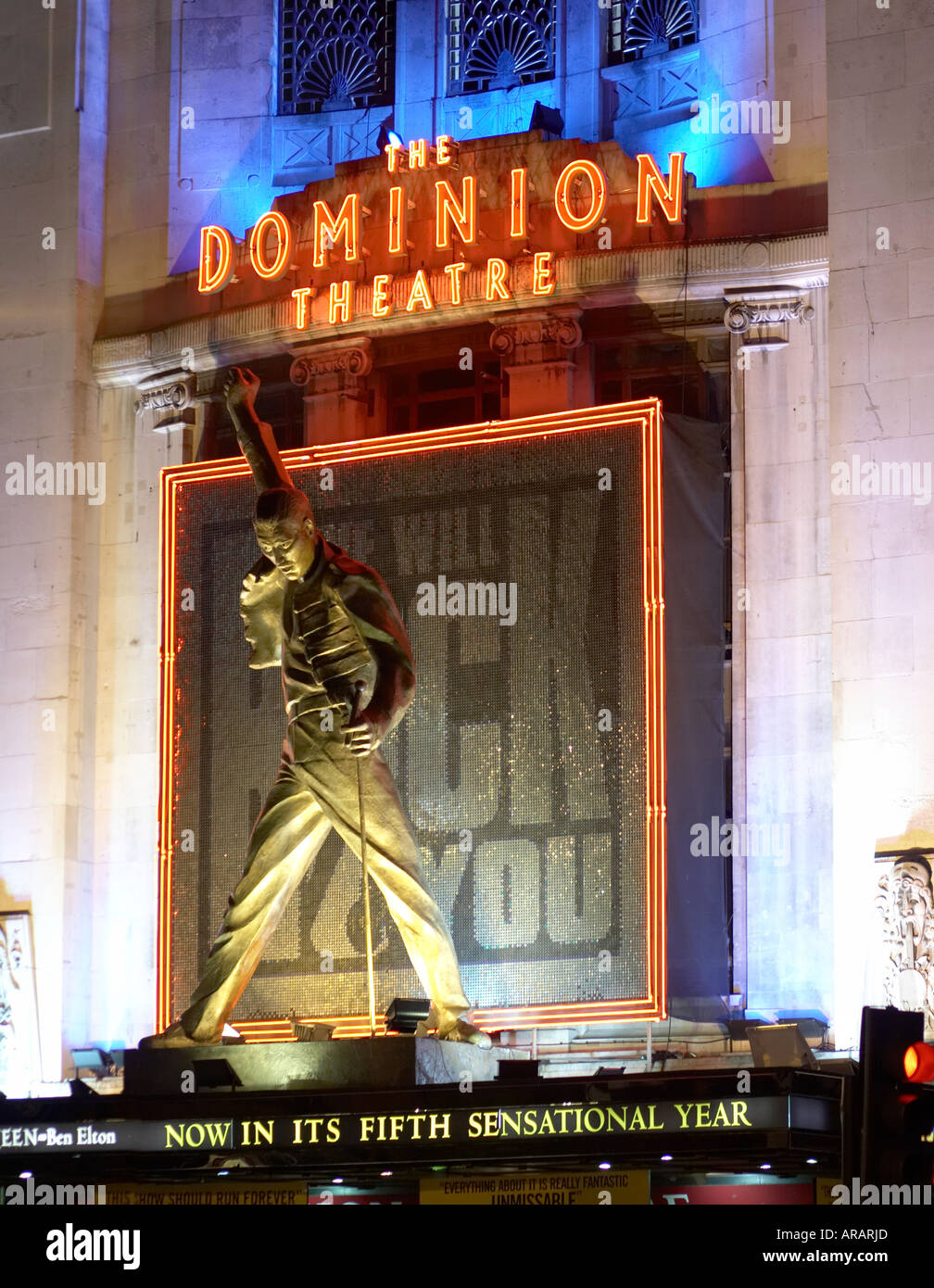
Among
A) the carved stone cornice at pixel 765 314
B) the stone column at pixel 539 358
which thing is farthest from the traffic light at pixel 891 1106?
the stone column at pixel 539 358

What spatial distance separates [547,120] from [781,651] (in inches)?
263

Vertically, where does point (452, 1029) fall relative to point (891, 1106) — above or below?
below

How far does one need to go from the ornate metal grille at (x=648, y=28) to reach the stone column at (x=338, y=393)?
448 centimetres

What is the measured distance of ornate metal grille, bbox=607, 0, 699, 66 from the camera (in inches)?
1051

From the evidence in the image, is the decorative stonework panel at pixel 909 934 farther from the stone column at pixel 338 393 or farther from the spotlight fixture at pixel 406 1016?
the stone column at pixel 338 393

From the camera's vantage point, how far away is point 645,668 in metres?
24.6

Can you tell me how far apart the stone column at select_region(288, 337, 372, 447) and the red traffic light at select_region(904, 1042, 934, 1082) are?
16306mm

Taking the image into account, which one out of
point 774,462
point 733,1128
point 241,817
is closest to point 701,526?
point 774,462

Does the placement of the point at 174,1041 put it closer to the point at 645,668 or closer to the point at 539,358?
the point at 645,668

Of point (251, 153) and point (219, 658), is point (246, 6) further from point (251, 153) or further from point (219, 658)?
point (219, 658)

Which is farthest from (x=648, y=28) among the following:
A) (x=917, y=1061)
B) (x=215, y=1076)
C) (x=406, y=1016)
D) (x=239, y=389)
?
(x=917, y=1061)

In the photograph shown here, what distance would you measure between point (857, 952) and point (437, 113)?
11.2 metres

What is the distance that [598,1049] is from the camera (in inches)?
960

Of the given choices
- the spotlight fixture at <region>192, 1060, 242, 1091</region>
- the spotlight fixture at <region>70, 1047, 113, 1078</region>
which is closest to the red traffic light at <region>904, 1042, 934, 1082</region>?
the spotlight fixture at <region>192, 1060, 242, 1091</region>
